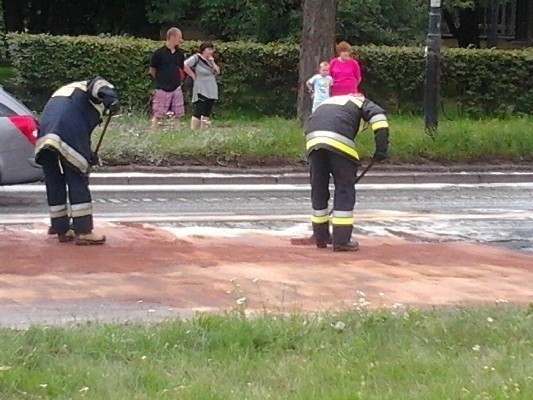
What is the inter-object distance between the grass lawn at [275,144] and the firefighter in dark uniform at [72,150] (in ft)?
20.7

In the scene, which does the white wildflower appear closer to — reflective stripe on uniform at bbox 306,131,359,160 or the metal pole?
reflective stripe on uniform at bbox 306,131,359,160

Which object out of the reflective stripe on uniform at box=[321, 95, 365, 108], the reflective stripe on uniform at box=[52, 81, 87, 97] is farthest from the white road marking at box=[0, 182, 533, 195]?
the reflective stripe on uniform at box=[321, 95, 365, 108]

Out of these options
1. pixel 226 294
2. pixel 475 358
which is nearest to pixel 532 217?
pixel 226 294

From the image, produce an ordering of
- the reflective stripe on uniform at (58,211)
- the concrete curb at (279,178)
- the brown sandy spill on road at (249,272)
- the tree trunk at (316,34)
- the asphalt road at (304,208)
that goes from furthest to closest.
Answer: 1. the tree trunk at (316,34)
2. the concrete curb at (279,178)
3. the asphalt road at (304,208)
4. the reflective stripe on uniform at (58,211)
5. the brown sandy spill on road at (249,272)

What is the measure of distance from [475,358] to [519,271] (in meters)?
3.36

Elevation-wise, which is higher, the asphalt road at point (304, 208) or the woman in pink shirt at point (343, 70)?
the woman in pink shirt at point (343, 70)

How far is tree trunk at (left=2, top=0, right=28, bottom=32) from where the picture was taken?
3747 cm

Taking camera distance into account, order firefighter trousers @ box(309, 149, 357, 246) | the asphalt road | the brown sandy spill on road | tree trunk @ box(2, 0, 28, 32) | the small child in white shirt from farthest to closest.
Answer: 1. tree trunk @ box(2, 0, 28, 32)
2. the small child in white shirt
3. the asphalt road
4. firefighter trousers @ box(309, 149, 357, 246)
5. the brown sandy spill on road

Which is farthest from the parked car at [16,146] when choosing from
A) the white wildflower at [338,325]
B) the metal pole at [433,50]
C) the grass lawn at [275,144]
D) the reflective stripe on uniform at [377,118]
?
the metal pole at [433,50]

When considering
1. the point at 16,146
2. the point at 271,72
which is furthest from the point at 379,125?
the point at 271,72

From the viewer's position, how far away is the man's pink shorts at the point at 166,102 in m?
19.6

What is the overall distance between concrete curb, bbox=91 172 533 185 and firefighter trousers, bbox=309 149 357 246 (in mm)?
5688

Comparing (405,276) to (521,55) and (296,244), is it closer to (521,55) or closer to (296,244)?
(296,244)

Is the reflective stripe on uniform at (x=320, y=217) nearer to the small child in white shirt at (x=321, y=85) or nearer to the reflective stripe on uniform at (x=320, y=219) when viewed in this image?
the reflective stripe on uniform at (x=320, y=219)
